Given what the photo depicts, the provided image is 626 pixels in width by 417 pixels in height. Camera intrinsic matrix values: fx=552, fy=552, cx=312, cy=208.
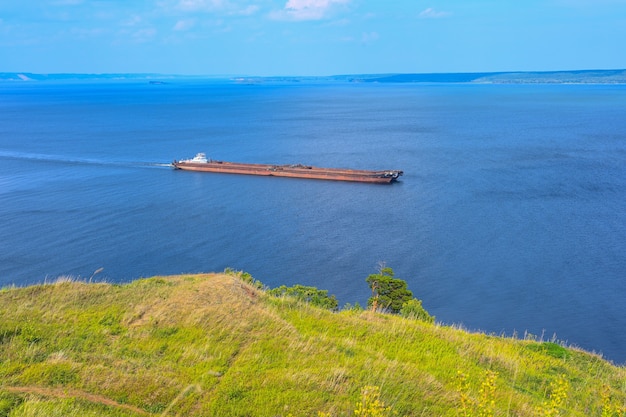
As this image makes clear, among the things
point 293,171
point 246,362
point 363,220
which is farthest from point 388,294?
point 293,171

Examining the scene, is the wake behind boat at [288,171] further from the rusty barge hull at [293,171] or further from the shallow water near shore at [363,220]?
the shallow water near shore at [363,220]

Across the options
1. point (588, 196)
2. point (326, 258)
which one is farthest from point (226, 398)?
point (588, 196)

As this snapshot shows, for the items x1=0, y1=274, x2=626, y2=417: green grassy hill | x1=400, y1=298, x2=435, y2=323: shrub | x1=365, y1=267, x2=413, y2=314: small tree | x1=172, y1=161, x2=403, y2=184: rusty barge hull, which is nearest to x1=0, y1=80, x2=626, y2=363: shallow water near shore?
x1=172, y1=161, x2=403, y2=184: rusty barge hull

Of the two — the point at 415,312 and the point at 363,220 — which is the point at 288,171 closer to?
the point at 363,220

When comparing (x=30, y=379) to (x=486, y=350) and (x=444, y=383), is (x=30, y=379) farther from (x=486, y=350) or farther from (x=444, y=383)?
(x=486, y=350)

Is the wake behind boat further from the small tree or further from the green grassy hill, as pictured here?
the green grassy hill

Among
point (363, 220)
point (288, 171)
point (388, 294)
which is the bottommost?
point (363, 220)
